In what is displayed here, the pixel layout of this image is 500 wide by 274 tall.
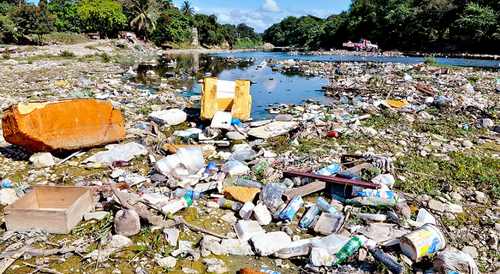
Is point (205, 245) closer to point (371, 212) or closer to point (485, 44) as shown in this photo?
point (371, 212)

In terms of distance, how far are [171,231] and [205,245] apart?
343 mm

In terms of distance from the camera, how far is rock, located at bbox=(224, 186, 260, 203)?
381cm

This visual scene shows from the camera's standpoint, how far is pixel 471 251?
3043mm

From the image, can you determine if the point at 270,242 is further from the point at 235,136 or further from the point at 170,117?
the point at 170,117

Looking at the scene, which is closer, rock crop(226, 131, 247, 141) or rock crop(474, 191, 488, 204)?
rock crop(474, 191, 488, 204)

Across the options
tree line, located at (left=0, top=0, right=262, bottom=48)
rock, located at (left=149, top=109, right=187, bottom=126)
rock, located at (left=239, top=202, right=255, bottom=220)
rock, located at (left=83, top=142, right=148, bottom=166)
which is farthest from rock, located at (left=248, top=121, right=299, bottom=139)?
tree line, located at (left=0, top=0, right=262, bottom=48)

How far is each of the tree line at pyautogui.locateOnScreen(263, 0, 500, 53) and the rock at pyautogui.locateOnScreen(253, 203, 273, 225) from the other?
123 feet

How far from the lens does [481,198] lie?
4.00 m

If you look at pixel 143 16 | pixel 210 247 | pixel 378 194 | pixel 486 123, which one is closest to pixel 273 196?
pixel 210 247

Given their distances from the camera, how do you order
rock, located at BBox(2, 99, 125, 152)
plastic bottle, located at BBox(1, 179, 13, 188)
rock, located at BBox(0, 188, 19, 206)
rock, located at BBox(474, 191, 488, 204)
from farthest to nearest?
1. rock, located at BBox(2, 99, 125, 152)
2. plastic bottle, located at BBox(1, 179, 13, 188)
3. rock, located at BBox(474, 191, 488, 204)
4. rock, located at BBox(0, 188, 19, 206)

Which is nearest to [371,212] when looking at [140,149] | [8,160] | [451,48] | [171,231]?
[171,231]

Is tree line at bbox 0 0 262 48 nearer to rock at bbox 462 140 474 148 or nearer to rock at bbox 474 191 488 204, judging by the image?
rock at bbox 462 140 474 148

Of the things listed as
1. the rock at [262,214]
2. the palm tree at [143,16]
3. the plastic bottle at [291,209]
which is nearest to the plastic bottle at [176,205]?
the rock at [262,214]

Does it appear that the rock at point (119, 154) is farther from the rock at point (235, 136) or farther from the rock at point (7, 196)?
the rock at point (235, 136)
